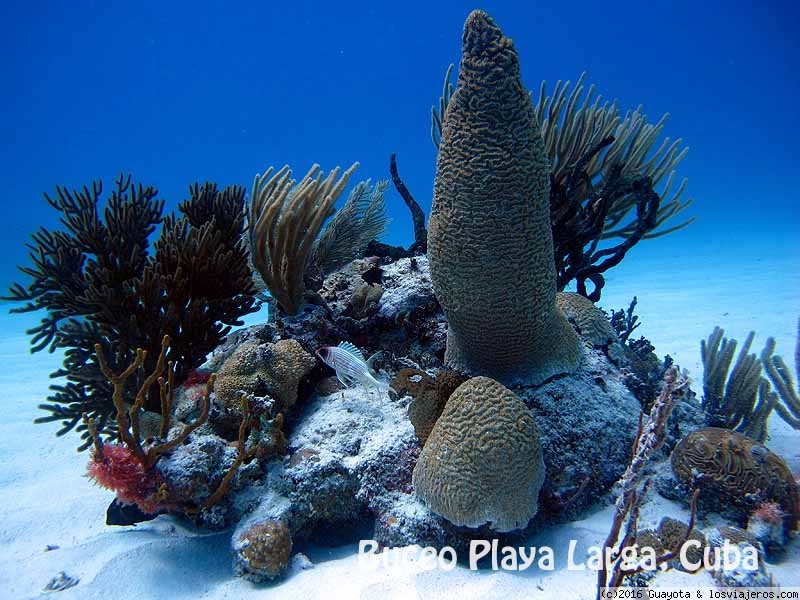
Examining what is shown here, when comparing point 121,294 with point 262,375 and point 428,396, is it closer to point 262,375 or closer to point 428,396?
point 262,375

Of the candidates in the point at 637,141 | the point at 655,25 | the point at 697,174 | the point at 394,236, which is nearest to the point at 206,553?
the point at 637,141

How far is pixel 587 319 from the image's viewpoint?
3.72 meters

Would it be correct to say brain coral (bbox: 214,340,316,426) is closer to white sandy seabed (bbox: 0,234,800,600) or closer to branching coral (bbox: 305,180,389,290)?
white sandy seabed (bbox: 0,234,800,600)

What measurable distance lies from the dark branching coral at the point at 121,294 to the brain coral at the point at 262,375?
550 millimetres

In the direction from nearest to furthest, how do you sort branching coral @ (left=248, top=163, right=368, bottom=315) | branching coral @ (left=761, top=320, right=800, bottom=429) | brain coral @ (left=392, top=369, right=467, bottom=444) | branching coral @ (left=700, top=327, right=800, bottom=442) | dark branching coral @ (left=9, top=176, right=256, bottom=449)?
brain coral @ (left=392, top=369, right=467, bottom=444) < dark branching coral @ (left=9, top=176, right=256, bottom=449) < branching coral @ (left=248, top=163, right=368, bottom=315) < branching coral @ (left=700, top=327, right=800, bottom=442) < branching coral @ (left=761, top=320, right=800, bottom=429)

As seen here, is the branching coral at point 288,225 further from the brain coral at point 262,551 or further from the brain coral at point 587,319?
the brain coral at point 587,319

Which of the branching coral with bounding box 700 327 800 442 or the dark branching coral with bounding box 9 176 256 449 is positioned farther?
the branching coral with bounding box 700 327 800 442

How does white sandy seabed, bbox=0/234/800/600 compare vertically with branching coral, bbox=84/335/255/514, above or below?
below

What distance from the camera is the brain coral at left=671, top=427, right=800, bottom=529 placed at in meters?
2.71

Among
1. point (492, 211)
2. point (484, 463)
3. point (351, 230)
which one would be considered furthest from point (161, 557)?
point (351, 230)

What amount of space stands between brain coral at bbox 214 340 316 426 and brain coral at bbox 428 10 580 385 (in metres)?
1.34

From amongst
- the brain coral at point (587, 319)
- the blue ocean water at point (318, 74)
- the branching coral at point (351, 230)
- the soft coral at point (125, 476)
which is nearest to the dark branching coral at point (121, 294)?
the soft coral at point (125, 476)

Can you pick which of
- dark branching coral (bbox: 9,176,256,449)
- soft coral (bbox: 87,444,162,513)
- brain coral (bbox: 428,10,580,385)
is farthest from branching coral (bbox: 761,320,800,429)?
soft coral (bbox: 87,444,162,513)

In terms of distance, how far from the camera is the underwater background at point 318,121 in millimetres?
3406
